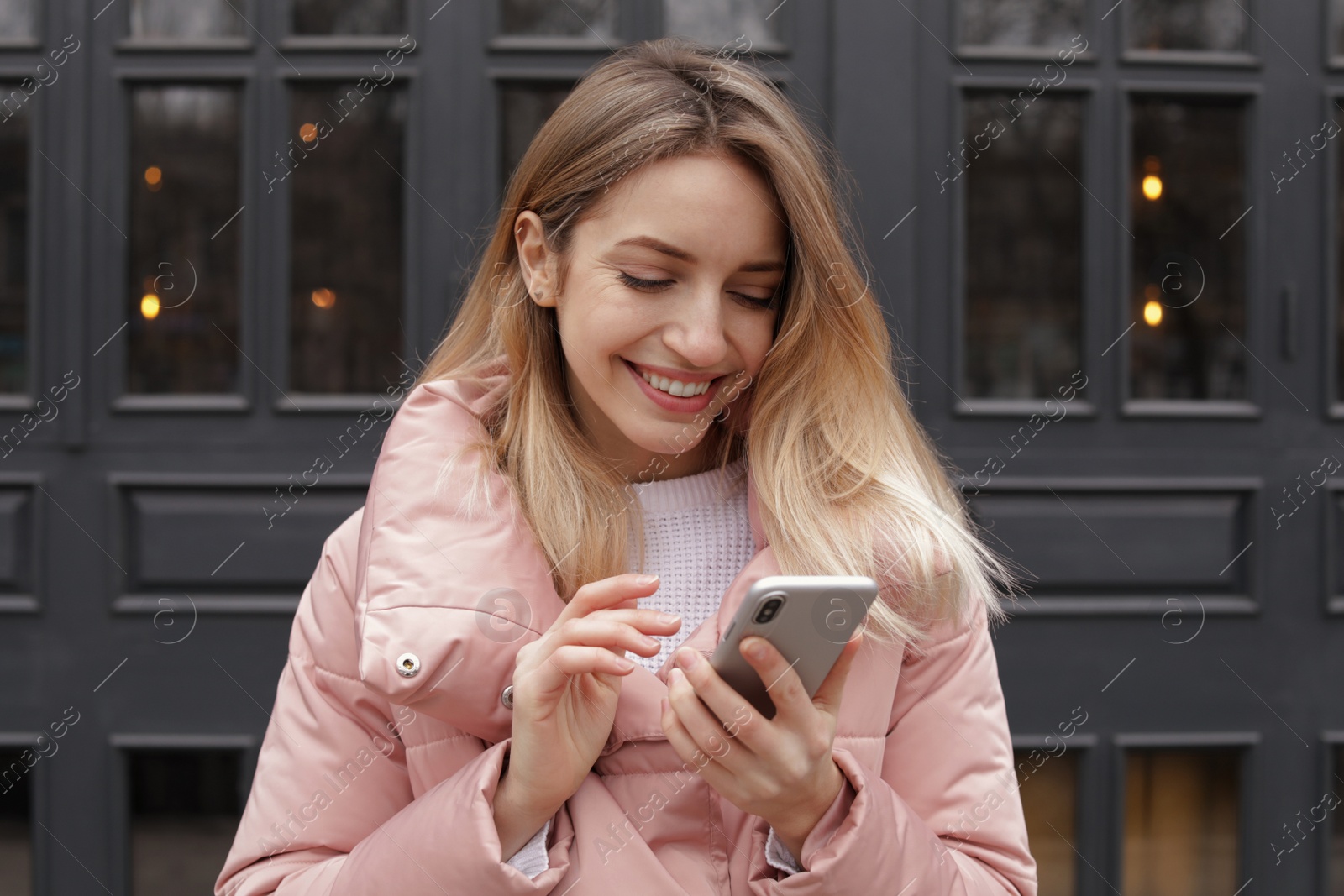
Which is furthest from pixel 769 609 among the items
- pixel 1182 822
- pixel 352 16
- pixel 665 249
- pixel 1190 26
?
pixel 1190 26

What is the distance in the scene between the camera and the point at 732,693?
3.19 ft

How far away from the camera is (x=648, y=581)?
101 centimetres

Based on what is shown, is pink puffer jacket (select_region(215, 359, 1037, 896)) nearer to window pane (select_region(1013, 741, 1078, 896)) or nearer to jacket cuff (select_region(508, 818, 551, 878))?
jacket cuff (select_region(508, 818, 551, 878))

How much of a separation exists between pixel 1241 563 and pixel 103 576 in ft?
9.95

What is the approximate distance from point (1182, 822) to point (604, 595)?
2.60 meters

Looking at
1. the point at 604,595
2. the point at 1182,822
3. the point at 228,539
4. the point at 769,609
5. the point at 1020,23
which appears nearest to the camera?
the point at 769,609

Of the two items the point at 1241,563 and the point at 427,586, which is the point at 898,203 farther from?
the point at 427,586

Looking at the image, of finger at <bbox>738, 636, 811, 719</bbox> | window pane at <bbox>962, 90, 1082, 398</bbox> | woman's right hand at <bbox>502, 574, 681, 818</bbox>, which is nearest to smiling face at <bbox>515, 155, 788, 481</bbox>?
woman's right hand at <bbox>502, 574, 681, 818</bbox>

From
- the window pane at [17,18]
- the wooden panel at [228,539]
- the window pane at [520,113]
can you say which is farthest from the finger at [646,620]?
the window pane at [17,18]

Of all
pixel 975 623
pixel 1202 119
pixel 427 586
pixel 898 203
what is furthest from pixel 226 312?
pixel 1202 119

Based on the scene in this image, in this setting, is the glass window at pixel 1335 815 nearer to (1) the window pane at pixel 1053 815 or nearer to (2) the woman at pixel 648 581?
(1) the window pane at pixel 1053 815

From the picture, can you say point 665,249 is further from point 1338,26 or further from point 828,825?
point 1338,26

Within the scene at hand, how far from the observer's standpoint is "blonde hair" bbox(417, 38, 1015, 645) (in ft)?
4.08

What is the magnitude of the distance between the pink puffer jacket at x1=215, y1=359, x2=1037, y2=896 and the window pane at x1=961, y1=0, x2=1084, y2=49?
6.74 ft
